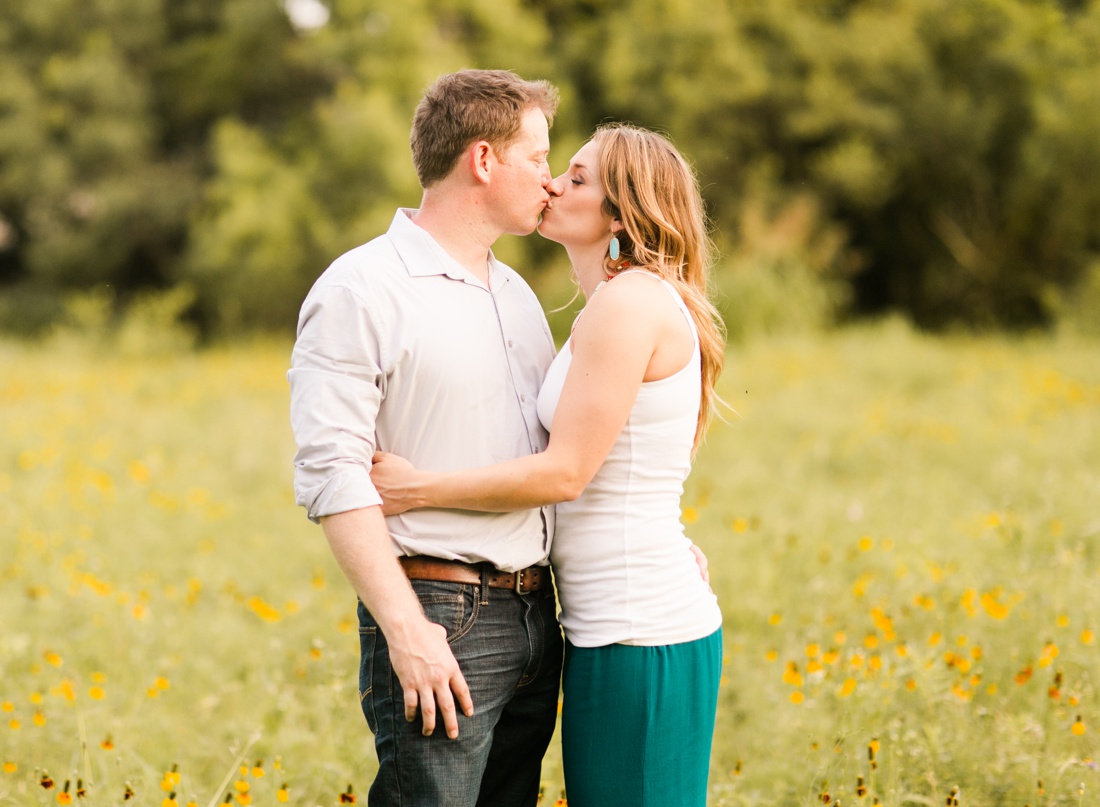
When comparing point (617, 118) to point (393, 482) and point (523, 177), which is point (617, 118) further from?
point (393, 482)

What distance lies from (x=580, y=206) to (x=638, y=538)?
2.33ft

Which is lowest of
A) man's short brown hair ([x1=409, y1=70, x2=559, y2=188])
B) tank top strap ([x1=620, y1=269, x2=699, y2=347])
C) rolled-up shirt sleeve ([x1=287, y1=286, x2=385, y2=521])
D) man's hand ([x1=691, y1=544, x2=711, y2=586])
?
man's hand ([x1=691, y1=544, x2=711, y2=586])

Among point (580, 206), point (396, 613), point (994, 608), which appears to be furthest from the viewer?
point (994, 608)

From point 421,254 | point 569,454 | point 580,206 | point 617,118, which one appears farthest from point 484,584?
point 617,118

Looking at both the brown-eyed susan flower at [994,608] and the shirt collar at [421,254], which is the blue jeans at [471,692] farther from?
the brown-eyed susan flower at [994,608]

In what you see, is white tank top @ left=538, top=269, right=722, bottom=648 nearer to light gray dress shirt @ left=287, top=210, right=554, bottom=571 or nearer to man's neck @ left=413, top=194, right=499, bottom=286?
light gray dress shirt @ left=287, top=210, right=554, bottom=571

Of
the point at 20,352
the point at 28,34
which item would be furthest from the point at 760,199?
the point at 28,34

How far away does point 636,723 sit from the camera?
202 cm

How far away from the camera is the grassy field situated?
2.91m

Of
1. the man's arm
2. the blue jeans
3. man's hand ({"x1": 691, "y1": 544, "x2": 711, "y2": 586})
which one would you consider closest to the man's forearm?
the man's arm

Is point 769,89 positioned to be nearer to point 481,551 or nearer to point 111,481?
point 111,481

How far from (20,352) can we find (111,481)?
8586 millimetres

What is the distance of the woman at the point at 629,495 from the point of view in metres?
1.96

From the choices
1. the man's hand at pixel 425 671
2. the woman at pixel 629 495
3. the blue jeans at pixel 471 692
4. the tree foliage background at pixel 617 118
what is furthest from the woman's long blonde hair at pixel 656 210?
the tree foliage background at pixel 617 118
